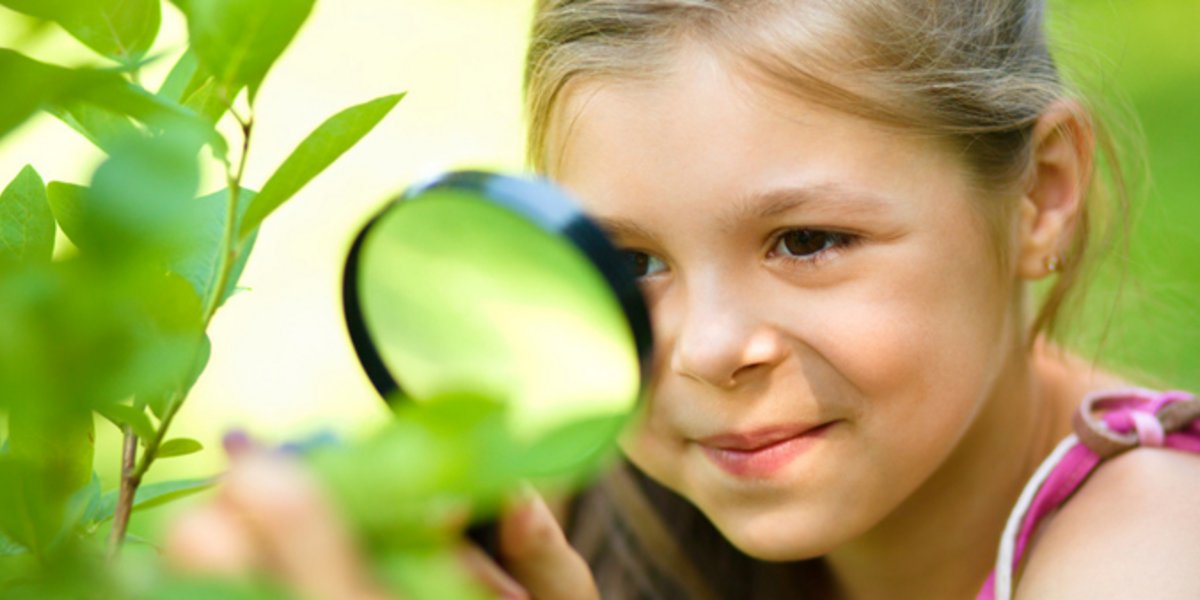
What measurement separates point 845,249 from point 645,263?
7.1 inches

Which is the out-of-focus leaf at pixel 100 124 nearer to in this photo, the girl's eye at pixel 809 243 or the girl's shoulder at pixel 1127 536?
the girl's eye at pixel 809 243

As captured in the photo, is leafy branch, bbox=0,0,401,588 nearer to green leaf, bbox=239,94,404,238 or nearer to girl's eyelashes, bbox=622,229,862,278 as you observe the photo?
green leaf, bbox=239,94,404,238

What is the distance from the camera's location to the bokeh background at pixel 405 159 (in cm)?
243

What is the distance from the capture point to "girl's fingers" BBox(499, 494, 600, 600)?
867 millimetres

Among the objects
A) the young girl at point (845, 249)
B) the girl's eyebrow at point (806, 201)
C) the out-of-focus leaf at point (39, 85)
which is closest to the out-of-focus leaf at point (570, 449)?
the out-of-focus leaf at point (39, 85)

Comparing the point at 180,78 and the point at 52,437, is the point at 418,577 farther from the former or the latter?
the point at 180,78

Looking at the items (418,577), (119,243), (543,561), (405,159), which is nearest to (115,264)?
(119,243)

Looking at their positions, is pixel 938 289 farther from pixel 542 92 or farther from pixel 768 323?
pixel 542 92

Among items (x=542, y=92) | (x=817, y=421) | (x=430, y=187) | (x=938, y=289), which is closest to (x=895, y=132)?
(x=938, y=289)

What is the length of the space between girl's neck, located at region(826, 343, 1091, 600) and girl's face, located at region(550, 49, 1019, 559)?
0.19 meters

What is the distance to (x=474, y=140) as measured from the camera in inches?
158

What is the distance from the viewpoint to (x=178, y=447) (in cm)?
63

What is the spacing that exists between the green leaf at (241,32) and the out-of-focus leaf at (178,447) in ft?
0.63

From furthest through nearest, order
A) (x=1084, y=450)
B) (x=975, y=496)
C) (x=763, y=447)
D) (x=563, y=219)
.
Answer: (x=975, y=496)
(x=1084, y=450)
(x=763, y=447)
(x=563, y=219)
